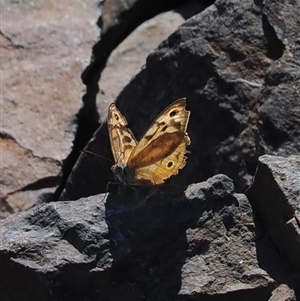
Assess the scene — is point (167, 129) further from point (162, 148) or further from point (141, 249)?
point (141, 249)

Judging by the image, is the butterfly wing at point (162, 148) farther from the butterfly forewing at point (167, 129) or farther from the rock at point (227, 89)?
the rock at point (227, 89)

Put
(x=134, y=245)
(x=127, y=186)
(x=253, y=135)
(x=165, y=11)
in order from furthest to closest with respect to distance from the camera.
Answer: (x=165, y=11) → (x=253, y=135) → (x=127, y=186) → (x=134, y=245)

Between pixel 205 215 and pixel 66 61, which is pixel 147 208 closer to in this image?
pixel 205 215

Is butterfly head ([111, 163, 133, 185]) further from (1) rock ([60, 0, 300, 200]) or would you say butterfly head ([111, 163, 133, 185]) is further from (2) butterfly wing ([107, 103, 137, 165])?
(1) rock ([60, 0, 300, 200])

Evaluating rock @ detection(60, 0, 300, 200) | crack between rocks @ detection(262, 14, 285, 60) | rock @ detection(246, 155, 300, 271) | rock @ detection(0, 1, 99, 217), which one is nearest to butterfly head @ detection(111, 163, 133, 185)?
rock @ detection(246, 155, 300, 271)

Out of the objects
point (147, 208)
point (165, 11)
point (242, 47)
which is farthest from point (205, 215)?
point (165, 11)

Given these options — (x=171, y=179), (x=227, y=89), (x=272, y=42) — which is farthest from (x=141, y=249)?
(x=272, y=42)

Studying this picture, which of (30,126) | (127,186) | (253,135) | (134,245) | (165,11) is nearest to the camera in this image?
(134,245)
